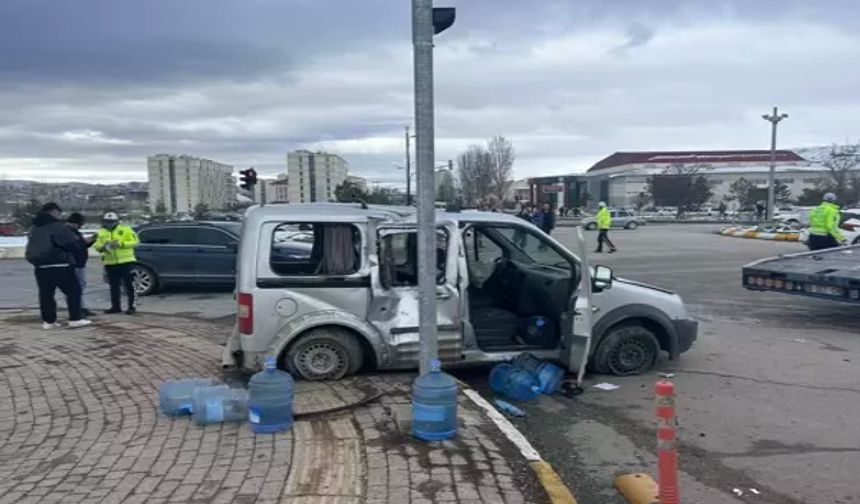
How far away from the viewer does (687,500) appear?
4191 mm

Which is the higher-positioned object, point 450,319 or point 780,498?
point 450,319

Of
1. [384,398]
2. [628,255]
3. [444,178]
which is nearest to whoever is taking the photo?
[384,398]

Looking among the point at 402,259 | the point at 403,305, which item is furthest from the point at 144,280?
the point at 403,305

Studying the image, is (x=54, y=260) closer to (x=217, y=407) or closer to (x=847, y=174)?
(x=217, y=407)

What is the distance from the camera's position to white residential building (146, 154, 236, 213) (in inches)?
3019

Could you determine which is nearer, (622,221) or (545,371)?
(545,371)

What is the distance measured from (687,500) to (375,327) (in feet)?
9.79

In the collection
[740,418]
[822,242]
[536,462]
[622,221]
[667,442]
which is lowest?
[622,221]

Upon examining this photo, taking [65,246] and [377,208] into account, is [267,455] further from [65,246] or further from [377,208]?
[65,246]

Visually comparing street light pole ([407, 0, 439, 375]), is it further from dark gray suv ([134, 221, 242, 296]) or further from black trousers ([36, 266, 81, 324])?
dark gray suv ([134, 221, 242, 296])

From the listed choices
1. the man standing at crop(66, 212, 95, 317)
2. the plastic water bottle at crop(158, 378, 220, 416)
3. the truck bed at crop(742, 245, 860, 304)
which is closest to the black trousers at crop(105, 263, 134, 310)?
the man standing at crop(66, 212, 95, 317)

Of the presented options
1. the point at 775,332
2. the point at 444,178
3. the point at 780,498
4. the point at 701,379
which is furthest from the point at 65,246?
the point at 444,178

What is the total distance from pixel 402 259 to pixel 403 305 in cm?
43

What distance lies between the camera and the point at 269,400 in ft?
16.0
